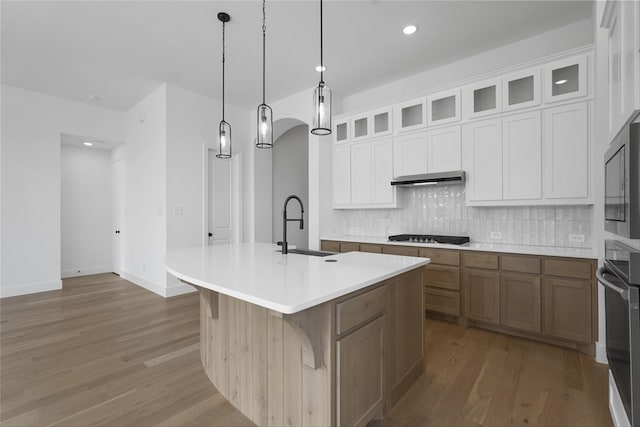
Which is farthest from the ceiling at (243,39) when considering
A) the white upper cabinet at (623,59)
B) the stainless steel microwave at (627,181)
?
the stainless steel microwave at (627,181)

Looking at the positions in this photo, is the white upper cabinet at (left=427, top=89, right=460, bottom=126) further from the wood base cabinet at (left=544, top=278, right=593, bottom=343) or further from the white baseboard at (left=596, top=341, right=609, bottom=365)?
the white baseboard at (left=596, top=341, right=609, bottom=365)

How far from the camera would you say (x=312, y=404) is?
1416 mm

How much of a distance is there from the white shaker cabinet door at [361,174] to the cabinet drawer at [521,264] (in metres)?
1.86

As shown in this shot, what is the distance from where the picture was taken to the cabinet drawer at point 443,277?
10.5 ft

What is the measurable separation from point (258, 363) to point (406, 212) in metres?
3.06

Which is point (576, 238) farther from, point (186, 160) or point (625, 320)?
point (186, 160)

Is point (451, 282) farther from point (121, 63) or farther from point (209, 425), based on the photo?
point (121, 63)

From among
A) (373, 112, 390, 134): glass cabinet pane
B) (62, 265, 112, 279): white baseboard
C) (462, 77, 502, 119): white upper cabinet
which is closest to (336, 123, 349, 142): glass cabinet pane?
(373, 112, 390, 134): glass cabinet pane

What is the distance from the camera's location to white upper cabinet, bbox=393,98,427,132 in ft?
12.1

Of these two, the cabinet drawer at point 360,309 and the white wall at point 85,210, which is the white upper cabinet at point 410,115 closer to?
the cabinet drawer at point 360,309

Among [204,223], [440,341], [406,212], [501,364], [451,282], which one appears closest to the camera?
[501,364]

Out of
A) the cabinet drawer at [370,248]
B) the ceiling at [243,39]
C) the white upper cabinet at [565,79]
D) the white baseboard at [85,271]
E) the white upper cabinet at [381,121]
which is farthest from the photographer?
the white baseboard at [85,271]

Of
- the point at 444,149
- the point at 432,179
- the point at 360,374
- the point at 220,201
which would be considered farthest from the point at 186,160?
the point at 360,374

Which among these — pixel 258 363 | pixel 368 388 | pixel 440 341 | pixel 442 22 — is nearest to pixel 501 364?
pixel 440 341
